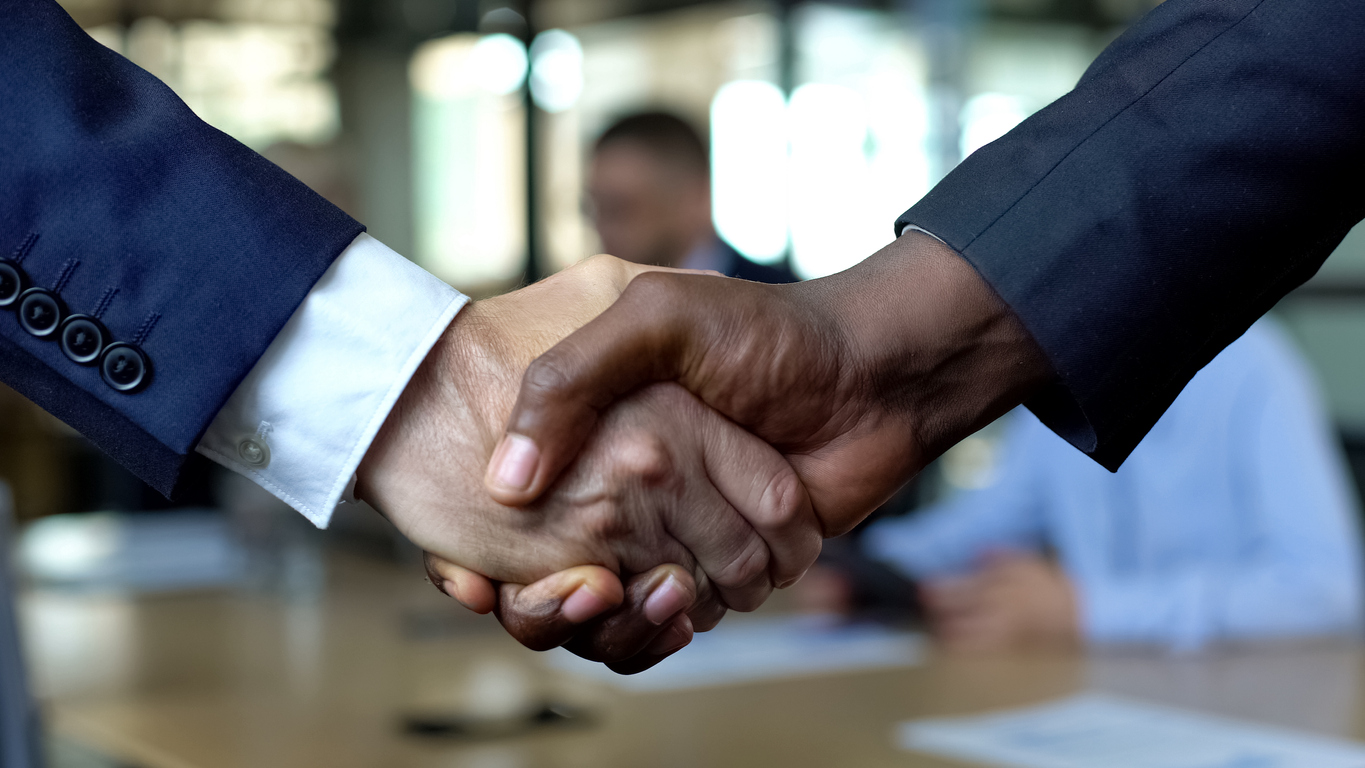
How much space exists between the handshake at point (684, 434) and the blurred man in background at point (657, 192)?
222 cm

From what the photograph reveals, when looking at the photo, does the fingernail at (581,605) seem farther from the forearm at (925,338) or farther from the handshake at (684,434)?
the forearm at (925,338)

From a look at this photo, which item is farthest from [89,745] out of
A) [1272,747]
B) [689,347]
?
[1272,747]

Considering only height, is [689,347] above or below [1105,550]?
above

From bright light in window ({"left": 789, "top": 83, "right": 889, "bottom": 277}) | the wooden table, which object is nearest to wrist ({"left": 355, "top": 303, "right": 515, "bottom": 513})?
the wooden table

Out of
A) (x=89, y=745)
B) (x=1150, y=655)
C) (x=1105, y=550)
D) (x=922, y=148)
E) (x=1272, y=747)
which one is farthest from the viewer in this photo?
(x=922, y=148)

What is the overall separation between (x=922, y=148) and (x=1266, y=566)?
10.8ft

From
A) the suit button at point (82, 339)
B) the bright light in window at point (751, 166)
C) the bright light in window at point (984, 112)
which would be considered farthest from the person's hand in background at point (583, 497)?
the bright light in window at point (751, 166)

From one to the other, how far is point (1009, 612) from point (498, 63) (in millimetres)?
4746

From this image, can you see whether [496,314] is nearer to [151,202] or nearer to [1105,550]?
[151,202]

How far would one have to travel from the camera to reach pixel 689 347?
0.99 metres

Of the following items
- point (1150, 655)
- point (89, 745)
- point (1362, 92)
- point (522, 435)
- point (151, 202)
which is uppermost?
point (1362, 92)

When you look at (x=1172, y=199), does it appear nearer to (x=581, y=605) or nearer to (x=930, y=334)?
(x=930, y=334)

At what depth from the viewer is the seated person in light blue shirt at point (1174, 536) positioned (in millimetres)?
1804

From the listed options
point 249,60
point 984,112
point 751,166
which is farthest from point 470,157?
point 984,112
